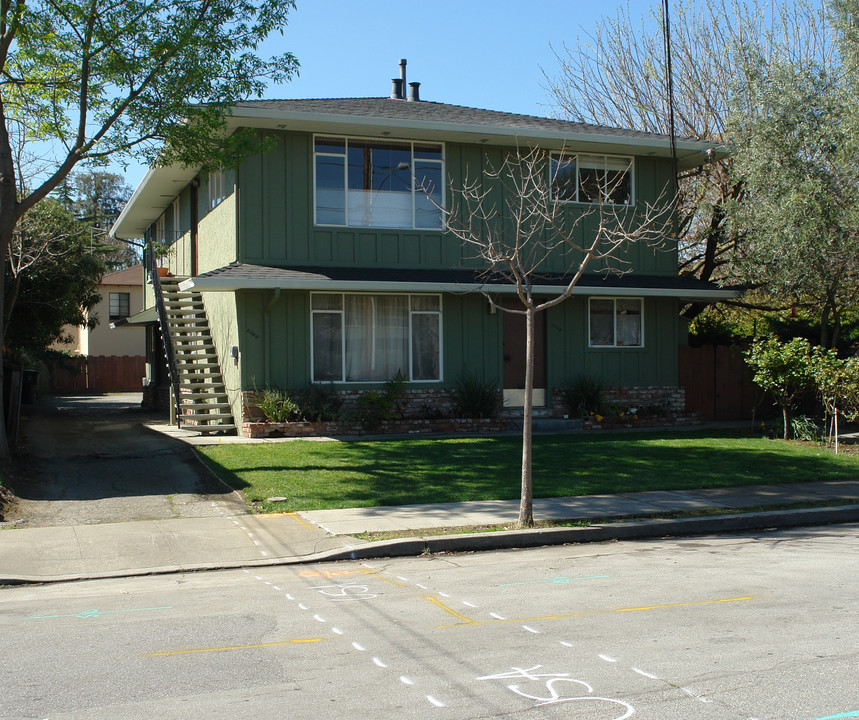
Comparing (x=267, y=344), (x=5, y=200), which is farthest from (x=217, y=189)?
(x=5, y=200)

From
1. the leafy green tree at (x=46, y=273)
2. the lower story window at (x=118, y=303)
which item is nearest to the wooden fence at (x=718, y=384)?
the leafy green tree at (x=46, y=273)

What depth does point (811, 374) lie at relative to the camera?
1628 cm

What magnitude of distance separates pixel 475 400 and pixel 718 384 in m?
6.98

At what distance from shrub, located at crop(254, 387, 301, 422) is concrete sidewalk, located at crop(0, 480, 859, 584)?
663 cm

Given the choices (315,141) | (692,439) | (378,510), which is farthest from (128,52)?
(692,439)

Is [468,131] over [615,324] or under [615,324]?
over

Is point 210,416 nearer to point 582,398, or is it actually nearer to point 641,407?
point 582,398

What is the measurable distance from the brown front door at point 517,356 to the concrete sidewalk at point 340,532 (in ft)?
26.5

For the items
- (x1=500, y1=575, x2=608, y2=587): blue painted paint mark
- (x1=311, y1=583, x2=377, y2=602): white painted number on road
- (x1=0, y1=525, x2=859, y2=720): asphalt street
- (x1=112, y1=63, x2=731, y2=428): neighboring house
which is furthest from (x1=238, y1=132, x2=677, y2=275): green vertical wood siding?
(x1=500, y1=575, x2=608, y2=587): blue painted paint mark

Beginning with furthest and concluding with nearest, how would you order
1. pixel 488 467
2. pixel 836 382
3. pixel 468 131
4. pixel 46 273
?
pixel 46 273 < pixel 468 131 < pixel 836 382 < pixel 488 467

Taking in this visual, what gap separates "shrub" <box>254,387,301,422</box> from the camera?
1691cm

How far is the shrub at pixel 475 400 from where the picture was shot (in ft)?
60.2

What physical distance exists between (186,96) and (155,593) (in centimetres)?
861

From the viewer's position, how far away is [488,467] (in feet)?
44.2
